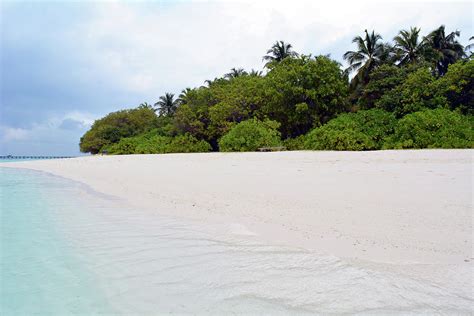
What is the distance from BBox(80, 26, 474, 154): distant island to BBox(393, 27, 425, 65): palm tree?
8 centimetres

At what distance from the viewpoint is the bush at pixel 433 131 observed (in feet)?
40.2

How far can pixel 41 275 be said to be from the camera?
2689 mm

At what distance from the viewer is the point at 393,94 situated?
1712 centimetres

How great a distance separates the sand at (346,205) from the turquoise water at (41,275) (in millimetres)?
1680

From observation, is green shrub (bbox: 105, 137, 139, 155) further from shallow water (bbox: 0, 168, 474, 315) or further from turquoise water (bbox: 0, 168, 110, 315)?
shallow water (bbox: 0, 168, 474, 315)

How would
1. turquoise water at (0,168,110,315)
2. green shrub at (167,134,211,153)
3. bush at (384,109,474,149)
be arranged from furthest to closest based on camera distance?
green shrub at (167,134,211,153)
bush at (384,109,474,149)
turquoise water at (0,168,110,315)

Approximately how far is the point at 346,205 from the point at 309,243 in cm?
150

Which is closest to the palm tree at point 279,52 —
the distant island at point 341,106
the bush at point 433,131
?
Answer: the distant island at point 341,106

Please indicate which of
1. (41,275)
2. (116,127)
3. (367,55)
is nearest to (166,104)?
(116,127)

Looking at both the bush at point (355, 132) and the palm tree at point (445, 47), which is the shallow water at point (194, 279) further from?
the palm tree at point (445, 47)

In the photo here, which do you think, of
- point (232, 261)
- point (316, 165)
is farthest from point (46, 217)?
point (316, 165)

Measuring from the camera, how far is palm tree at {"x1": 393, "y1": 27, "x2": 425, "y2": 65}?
24.5 meters

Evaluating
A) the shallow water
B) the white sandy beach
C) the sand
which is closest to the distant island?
the sand

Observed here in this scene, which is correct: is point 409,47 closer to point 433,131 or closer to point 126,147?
point 433,131
